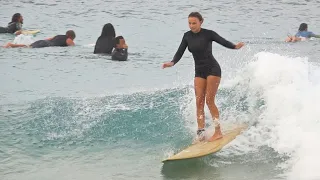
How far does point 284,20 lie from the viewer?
30.1 m

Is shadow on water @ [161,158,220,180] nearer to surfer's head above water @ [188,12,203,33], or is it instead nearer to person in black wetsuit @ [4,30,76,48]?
surfer's head above water @ [188,12,203,33]

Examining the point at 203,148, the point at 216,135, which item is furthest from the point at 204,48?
the point at 203,148

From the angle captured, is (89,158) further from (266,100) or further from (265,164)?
(266,100)

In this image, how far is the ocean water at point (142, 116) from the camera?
27.2 ft

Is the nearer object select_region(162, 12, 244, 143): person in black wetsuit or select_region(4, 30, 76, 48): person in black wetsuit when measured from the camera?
select_region(162, 12, 244, 143): person in black wetsuit

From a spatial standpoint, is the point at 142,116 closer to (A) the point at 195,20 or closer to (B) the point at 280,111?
(B) the point at 280,111

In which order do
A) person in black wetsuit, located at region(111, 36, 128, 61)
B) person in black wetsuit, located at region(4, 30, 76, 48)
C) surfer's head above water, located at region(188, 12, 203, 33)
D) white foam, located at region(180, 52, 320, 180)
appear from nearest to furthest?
white foam, located at region(180, 52, 320, 180), surfer's head above water, located at region(188, 12, 203, 33), person in black wetsuit, located at region(111, 36, 128, 61), person in black wetsuit, located at region(4, 30, 76, 48)

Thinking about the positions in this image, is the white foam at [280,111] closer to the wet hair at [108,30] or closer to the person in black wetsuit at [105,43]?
the wet hair at [108,30]

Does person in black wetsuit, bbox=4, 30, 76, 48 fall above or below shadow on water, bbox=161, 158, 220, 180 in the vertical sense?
above

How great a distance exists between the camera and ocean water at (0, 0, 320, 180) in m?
8.28

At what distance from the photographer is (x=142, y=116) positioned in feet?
35.9

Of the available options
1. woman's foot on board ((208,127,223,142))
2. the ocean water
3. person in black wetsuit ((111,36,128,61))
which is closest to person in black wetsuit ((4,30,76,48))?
the ocean water

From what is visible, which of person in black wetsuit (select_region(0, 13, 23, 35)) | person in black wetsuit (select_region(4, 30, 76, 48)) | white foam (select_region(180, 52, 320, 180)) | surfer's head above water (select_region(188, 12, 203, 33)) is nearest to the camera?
white foam (select_region(180, 52, 320, 180))

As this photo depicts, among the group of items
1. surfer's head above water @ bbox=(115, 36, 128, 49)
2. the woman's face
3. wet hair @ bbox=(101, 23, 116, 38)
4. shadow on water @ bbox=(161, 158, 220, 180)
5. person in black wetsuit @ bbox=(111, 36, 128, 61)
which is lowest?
shadow on water @ bbox=(161, 158, 220, 180)
